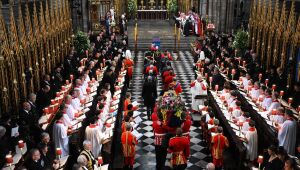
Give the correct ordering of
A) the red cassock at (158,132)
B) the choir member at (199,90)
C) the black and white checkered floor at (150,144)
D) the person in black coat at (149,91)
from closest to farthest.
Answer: the red cassock at (158,132) → the black and white checkered floor at (150,144) → the person in black coat at (149,91) → the choir member at (199,90)

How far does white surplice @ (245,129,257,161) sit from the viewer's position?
31.2 feet

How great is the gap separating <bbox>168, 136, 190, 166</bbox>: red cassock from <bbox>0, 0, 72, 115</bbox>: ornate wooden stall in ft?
17.5

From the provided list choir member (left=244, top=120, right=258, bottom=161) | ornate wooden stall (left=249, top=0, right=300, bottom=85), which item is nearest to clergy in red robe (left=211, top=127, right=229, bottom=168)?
choir member (left=244, top=120, right=258, bottom=161)

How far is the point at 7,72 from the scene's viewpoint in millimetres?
11727

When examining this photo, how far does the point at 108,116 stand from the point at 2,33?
13.2 ft

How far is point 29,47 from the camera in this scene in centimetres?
1402

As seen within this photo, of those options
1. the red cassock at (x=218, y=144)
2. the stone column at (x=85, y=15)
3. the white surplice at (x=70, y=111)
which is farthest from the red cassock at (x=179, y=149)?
the stone column at (x=85, y=15)

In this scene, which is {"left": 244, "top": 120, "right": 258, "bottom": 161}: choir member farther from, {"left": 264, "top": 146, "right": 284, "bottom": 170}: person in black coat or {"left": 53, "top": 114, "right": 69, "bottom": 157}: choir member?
{"left": 53, "top": 114, "right": 69, "bottom": 157}: choir member

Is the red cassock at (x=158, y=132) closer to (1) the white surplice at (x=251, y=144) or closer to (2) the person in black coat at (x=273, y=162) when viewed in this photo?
(1) the white surplice at (x=251, y=144)

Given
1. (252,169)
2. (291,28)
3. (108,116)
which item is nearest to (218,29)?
(291,28)

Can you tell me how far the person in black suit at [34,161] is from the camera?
24.4 feet

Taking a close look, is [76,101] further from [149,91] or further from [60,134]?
[149,91]

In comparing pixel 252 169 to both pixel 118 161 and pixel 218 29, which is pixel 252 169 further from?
pixel 218 29

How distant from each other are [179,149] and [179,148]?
1.4 inches
